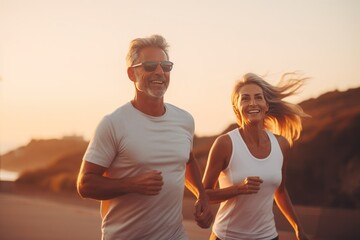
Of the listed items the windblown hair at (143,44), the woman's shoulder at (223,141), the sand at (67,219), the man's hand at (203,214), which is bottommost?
the sand at (67,219)

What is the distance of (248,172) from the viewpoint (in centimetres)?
283

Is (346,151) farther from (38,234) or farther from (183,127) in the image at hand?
(183,127)

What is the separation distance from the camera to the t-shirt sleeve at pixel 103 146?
2.33 meters

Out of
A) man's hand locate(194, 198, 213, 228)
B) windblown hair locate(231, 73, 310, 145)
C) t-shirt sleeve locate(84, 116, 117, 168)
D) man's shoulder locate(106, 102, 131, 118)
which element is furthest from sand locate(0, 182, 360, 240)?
t-shirt sleeve locate(84, 116, 117, 168)

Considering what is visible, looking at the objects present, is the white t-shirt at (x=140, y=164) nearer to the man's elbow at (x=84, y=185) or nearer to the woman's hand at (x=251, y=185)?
the man's elbow at (x=84, y=185)

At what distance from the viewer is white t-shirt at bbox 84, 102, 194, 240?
93.4 inches

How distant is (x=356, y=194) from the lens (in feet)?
31.2

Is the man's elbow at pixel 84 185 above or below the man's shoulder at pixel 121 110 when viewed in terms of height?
below

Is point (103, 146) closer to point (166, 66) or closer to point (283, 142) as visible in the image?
point (166, 66)

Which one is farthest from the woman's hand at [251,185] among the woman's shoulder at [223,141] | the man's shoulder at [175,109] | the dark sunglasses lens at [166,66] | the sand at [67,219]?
the sand at [67,219]

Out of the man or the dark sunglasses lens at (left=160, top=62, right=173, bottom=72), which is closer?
the man

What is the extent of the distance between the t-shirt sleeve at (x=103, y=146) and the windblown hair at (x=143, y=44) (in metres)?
0.39

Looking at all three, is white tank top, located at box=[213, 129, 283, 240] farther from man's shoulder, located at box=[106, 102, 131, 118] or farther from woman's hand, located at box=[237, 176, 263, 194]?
man's shoulder, located at box=[106, 102, 131, 118]

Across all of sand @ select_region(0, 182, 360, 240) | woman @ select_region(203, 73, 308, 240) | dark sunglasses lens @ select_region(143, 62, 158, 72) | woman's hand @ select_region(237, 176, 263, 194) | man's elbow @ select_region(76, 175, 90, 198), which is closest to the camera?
man's elbow @ select_region(76, 175, 90, 198)
